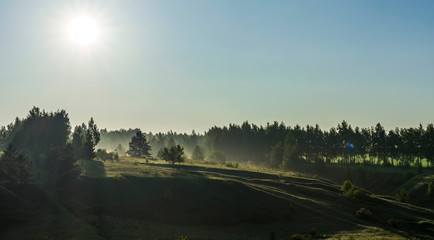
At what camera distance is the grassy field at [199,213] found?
35.9 m

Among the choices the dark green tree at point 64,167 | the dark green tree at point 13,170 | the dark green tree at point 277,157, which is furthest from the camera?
the dark green tree at point 277,157

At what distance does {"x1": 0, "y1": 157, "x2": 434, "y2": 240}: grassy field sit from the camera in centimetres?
3591

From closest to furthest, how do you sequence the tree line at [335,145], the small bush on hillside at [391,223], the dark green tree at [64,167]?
the small bush on hillside at [391,223] < the dark green tree at [64,167] < the tree line at [335,145]

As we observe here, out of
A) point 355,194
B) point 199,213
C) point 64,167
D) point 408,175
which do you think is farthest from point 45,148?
point 408,175

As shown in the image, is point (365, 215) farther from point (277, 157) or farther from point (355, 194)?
point (277, 157)

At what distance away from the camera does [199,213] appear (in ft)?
152

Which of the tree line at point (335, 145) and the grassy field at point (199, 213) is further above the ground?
the tree line at point (335, 145)

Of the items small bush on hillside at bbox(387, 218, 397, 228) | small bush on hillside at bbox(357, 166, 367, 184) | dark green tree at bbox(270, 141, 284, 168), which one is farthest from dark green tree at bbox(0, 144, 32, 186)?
dark green tree at bbox(270, 141, 284, 168)

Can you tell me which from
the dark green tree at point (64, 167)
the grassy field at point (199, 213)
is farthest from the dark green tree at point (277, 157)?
the dark green tree at point (64, 167)

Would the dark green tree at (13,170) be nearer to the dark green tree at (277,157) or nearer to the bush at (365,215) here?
the bush at (365,215)

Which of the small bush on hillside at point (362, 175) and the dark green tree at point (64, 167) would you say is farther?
the small bush on hillside at point (362, 175)

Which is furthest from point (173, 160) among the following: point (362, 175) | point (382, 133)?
point (382, 133)

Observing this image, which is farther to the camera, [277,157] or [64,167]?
[277,157]

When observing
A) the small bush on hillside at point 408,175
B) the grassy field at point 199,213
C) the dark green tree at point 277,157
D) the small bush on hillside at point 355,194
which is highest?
the dark green tree at point 277,157
